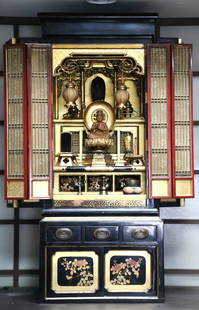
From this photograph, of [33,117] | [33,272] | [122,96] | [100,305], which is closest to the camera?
[100,305]

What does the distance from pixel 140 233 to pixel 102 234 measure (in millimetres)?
353

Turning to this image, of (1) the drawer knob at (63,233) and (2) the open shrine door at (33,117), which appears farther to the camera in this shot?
(2) the open shrine door at (33,117)

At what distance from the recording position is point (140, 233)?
17.2ft

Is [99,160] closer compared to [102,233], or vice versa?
[102,233]

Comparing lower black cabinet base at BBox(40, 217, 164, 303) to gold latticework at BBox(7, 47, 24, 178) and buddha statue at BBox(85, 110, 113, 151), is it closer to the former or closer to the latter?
gold latticework at BBox(7, 47, 24, 178)

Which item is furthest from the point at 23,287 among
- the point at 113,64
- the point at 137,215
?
the point at 113,64

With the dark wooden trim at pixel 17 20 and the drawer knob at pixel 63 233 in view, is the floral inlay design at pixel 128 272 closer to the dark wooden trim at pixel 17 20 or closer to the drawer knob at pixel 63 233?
the drawer knob at pixel 63 233

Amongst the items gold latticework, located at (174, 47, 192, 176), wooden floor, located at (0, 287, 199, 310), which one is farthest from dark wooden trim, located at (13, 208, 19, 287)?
gold latticework, located at (174, 47, 192, 176)

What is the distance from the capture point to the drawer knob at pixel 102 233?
524cm

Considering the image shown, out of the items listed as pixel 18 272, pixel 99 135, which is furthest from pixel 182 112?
pixel 18 272

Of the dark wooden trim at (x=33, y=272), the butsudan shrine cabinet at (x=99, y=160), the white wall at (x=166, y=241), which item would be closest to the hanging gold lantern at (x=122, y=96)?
the butsudan shrine cabinet at (x=99, y=160)

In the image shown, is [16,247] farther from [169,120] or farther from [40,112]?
[169,120]

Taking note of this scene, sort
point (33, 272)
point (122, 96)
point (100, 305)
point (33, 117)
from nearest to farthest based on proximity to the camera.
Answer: point (100, 305), point (33, 117), point (122, 96), point (33, 272)

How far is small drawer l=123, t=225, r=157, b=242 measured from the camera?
17.2 ft
